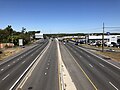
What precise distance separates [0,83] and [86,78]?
507 inches

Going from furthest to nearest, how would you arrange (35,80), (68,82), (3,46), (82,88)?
(3,46), (35,80), (68,82), (82,88)

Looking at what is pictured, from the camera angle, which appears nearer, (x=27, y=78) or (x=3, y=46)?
(x=27, y=78)

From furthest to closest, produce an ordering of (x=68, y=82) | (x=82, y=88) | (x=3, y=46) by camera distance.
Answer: (x=3, y=46) < (x=68, y=82) < (x=82, y=88)

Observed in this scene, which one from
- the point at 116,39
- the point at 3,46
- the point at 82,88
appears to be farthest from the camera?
the point at 116,39

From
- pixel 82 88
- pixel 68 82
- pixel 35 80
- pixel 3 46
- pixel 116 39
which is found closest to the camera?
pixel 82 88

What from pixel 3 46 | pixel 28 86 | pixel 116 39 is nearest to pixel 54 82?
pixel 28 86

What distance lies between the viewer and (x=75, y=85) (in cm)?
2553

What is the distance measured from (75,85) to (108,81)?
538 centimetres

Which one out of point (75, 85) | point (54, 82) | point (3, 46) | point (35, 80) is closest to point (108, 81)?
point (75, 85)

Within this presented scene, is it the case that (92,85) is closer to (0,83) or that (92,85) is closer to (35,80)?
(35,80)

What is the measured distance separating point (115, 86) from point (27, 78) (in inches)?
533

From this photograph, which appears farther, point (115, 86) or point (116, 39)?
point (116, 39)

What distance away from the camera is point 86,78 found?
29.7m

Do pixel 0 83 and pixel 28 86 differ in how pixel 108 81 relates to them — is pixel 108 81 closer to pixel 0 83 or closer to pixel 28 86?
pixel 28 86
